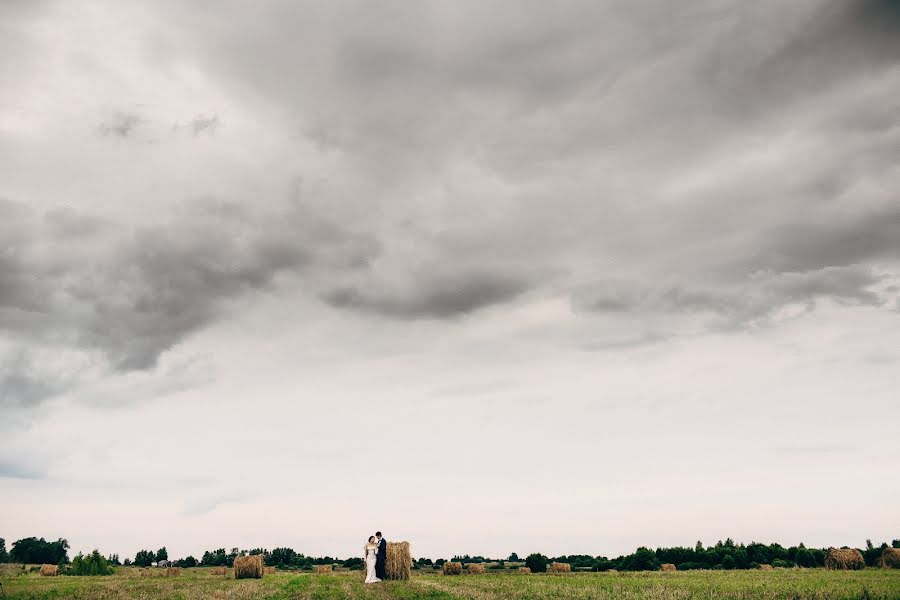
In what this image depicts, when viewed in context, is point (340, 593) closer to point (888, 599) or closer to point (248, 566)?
point (888, 599)

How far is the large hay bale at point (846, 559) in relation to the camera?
3884cm

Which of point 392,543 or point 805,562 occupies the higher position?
point 392,543

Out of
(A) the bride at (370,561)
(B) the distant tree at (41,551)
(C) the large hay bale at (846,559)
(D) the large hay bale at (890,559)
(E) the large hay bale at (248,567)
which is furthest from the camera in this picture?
(B) the distant tree at (41,551)

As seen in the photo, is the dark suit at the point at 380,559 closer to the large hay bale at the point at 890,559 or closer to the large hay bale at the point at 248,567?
the large hay bale at the point at 248,567

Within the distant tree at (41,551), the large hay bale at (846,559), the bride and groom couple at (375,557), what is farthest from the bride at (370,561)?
the distant tree at (41,551)

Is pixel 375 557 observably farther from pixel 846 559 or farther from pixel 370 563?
pixel 846 559

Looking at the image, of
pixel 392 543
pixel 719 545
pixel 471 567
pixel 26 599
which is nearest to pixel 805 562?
pixel 719 545

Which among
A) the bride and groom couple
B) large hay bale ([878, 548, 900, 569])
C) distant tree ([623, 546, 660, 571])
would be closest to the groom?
the bride and groom couple

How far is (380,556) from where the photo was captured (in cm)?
3384

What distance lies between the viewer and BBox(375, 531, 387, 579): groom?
3347 centimetres

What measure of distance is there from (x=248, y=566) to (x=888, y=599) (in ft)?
126

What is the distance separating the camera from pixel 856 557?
3909 centimetres

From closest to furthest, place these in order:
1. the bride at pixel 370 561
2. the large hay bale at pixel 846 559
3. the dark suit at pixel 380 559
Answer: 1. the bride at pixel 370 561
2. the dark suit at pixel 380 559
3. the large hay bale at pixel 846 559

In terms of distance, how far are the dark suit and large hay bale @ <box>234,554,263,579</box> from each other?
13752 mm
